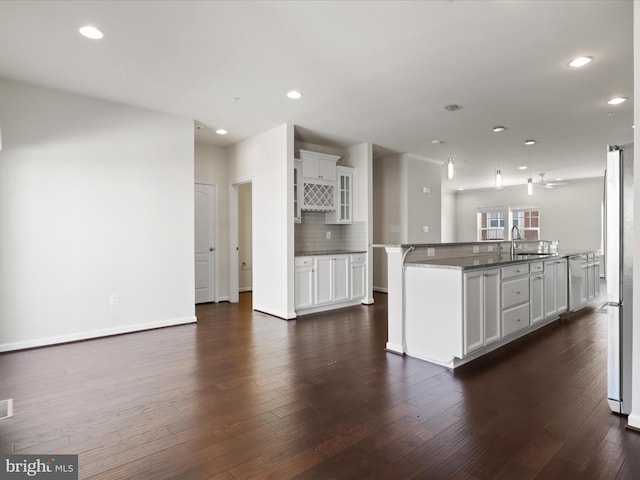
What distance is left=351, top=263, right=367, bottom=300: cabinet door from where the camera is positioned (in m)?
5.86

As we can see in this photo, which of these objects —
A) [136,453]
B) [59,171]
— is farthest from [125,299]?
[136,453]

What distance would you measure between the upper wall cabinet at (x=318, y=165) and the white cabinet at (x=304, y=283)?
1.35 meters

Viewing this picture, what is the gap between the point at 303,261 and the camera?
17.1ft

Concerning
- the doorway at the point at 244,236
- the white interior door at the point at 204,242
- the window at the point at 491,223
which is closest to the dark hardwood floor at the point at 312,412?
the white interior door at the point at 204,242

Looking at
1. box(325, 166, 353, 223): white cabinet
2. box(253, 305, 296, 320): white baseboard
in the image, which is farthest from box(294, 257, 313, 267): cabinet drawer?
box(325, 166, 353, 223): white cabinet

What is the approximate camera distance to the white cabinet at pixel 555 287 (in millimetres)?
4445

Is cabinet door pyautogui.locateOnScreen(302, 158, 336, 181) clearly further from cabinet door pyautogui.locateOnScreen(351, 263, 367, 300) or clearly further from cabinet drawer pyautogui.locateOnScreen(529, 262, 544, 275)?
cabinet drawer pyautogui.locateOnScreen(529, 262, 544, 275)

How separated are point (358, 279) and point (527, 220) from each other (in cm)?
775

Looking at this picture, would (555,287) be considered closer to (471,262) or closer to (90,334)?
(471,262)

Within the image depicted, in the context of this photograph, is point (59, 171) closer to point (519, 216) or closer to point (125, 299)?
point (125, 299)

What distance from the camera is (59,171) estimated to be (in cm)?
387

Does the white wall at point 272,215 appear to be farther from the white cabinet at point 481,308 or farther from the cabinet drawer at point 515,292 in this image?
the cabinet drawer at point 515,292

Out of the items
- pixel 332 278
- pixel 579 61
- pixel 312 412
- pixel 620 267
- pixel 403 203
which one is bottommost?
pixel 312 412

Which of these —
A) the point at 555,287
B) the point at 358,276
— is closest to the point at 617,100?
the point at 555,287
